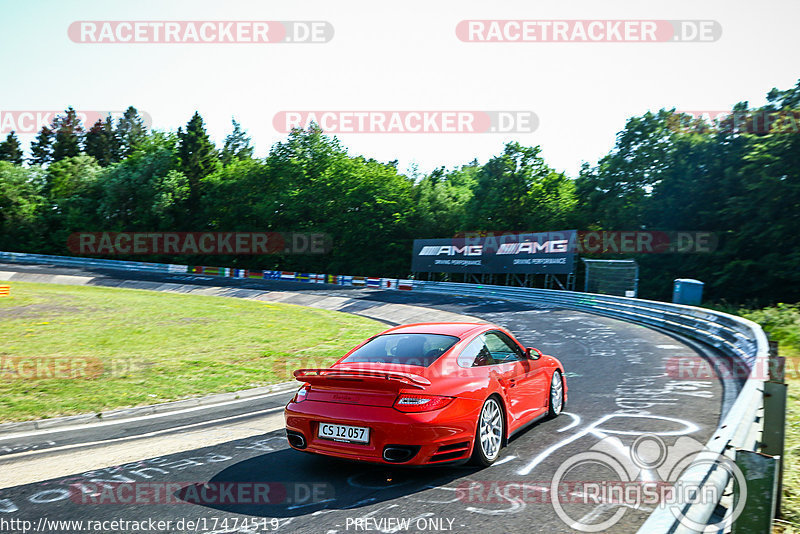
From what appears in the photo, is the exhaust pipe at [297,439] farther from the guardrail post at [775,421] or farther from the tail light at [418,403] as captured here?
the guardrail post at [775,421]

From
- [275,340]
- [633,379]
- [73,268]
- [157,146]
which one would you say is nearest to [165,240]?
[157,146]

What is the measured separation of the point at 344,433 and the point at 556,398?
3.54 metres

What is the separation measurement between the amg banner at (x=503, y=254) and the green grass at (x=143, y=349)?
14.6 m

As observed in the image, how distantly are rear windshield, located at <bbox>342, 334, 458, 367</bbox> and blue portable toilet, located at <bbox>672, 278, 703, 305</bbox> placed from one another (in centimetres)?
1985

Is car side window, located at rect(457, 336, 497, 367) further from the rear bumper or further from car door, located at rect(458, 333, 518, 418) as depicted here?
the rear bumper

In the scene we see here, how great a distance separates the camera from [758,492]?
296cm

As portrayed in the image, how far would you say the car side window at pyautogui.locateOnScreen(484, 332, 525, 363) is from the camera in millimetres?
6418

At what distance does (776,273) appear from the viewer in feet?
103

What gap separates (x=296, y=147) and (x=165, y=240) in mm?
19193

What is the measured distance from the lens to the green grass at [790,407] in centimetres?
421
